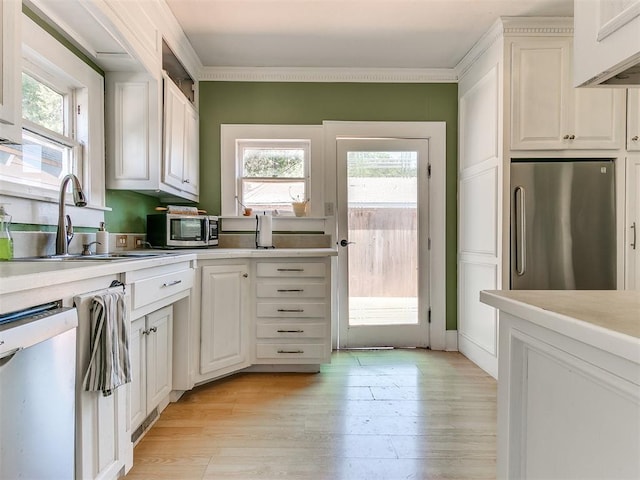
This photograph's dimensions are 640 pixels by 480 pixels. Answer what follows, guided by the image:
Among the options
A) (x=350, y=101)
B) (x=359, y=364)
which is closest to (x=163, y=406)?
(x=359, y=364)

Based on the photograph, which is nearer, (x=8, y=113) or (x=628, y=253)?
(x=8, y=113)

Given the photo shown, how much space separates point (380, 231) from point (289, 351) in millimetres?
1377

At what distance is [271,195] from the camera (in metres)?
3.27

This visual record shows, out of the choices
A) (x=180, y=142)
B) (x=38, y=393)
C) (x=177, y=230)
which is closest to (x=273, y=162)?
(x=180, y=142)

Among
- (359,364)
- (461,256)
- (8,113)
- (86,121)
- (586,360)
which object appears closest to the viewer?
(586,360)

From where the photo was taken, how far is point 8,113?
117 cm

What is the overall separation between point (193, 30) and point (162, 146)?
3.21ft

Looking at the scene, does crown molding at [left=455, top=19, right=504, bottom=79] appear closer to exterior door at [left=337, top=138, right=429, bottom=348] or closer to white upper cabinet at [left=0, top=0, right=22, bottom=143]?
exterior door at [left=337, top=138, right=429, bottom=348]

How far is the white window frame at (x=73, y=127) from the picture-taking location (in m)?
1.56

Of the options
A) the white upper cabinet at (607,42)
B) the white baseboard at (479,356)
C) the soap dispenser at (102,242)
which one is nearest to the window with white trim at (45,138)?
the soap dispenser at (102,242)

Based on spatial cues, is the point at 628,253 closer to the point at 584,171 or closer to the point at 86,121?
the point at 584,171

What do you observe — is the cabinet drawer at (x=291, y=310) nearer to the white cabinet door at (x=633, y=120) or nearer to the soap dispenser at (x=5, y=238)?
the soap dispenser at (x=5, y=238)

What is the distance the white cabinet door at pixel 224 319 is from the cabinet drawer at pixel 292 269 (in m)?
0.12

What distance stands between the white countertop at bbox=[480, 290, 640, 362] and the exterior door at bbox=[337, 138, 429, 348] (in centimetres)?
229
